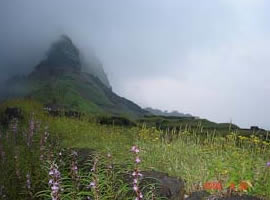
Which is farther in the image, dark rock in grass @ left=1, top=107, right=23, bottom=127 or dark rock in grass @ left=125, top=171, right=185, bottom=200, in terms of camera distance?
dark rock in grass @ left=1, top=107, right=23, bottom=127

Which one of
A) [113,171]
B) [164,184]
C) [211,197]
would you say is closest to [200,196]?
[211,197]

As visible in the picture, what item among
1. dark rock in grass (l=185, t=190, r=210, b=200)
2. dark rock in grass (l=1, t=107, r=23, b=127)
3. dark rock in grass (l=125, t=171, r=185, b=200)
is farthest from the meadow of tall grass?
dark rock in grass (l=1, t=107, r=23, b=127)

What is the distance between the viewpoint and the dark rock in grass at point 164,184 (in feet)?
20.6

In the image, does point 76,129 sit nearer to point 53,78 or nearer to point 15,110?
point 15,110

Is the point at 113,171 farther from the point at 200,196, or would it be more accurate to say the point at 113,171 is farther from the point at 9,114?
the point at 9,114

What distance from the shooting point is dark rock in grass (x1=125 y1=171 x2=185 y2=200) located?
6273 millimetres

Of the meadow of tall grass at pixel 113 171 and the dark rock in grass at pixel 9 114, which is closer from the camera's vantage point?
the meadow of tall grass at pixel 113 171

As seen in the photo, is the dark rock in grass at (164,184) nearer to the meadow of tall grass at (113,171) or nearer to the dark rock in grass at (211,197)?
the meadow of tall grass at (113,171)

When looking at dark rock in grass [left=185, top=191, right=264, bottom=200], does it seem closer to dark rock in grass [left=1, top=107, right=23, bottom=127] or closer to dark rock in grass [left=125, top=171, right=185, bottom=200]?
dark rock in grass [left=125, top=171, right=185, bottom=200]

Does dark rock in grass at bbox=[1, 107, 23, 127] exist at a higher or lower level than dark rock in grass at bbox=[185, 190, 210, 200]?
higher

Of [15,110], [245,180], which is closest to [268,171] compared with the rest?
[245,180]

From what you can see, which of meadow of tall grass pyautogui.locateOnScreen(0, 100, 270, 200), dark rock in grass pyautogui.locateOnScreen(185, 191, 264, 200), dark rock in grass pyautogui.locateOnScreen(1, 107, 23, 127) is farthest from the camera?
dark rock in grass pyautogui.locateOnScreen(1, 107, 23, 127)

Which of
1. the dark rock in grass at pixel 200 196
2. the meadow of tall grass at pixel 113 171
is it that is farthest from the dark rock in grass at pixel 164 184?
the dark rock in grass at pixel 200 196

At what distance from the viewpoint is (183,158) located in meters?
9.10
